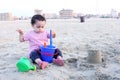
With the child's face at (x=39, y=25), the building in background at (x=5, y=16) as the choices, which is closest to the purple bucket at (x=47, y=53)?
the child's face at (x=39, y=25)

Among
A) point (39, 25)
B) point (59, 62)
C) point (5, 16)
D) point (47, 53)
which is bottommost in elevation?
point (5, 16)

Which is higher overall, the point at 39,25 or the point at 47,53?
the point at 39,25

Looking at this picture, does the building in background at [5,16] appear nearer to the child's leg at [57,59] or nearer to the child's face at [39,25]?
the child's face at [39,25]

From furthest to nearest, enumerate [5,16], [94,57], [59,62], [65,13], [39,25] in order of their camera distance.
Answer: [65,13] → [5,16] → [39,25] → [94,57] → [59,62]

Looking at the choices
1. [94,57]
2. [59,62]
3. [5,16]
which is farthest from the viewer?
[5,16]

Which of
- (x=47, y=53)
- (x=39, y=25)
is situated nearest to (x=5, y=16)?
(x=39, y=25)

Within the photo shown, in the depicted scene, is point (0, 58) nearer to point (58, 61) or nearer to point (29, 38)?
point (29, 38)

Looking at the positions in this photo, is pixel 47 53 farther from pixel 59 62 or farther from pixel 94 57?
pixel 94 57

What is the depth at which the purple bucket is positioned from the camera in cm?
380

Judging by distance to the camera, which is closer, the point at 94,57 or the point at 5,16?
the point at 94,57

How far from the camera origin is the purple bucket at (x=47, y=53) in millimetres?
3800

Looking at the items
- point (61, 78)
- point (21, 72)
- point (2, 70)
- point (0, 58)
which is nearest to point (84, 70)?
point (61, 78)

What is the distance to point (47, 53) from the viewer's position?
12.5 ft

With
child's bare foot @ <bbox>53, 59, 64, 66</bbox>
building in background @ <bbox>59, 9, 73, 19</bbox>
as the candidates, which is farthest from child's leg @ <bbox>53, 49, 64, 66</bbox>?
building in background @ <bbox>59, 9, 73, 19</bbox>
